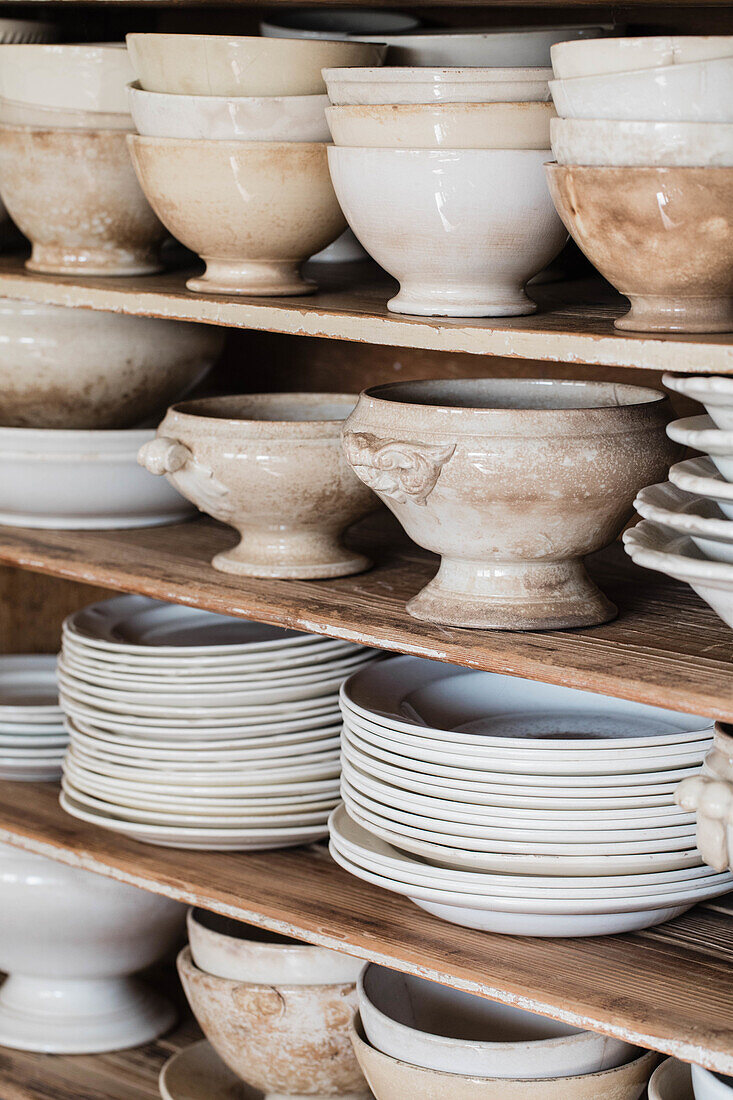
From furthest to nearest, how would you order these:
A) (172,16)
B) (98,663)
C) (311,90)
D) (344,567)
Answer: (172,16)
(98,663)
(344,567)
(311,90)

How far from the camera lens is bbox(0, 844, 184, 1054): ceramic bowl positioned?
1.69 m

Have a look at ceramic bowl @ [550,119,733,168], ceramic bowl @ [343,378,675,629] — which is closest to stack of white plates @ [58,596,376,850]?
ceramic bowl @ [343,378,675,629]

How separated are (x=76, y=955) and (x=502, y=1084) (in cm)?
66

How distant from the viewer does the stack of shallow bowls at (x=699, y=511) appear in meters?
1.00

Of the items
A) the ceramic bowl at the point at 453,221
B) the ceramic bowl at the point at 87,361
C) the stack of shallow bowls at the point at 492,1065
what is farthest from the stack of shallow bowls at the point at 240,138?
the stack of shallow bowls at the point at 492,1065

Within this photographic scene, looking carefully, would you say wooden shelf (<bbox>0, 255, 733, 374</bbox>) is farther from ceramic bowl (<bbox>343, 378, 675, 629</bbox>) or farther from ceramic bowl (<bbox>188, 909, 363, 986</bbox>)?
ceramic bowl (<bbox>188, 909, 363, 986</bbox>)

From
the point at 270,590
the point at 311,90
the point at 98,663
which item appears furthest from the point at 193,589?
the point at 311,90

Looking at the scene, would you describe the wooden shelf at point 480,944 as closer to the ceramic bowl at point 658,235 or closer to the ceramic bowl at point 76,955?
the ceramic bowl at point 76,955

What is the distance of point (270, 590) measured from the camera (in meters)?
1.38

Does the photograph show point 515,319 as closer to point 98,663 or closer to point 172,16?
point 98,663

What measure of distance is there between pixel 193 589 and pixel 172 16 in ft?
2.64

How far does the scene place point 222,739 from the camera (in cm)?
149

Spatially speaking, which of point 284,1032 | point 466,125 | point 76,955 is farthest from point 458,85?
point 76,955

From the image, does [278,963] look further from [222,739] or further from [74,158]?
Result: [74,158]
